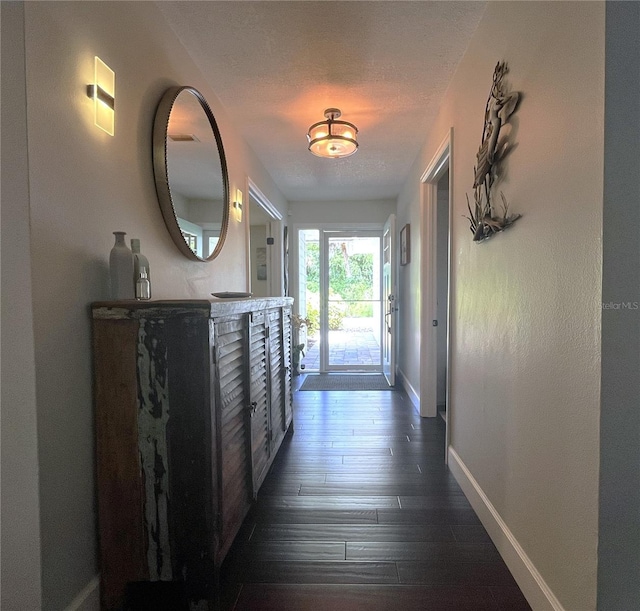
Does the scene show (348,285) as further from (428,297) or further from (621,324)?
(621,324)

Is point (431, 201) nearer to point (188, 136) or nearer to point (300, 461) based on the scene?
point (188, 136)

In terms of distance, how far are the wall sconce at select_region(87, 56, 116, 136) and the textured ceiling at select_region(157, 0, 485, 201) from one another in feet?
2.01

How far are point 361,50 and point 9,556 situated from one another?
2484 millimetres

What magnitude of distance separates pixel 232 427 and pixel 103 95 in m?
1.32

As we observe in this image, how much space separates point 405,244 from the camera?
4.17 meters

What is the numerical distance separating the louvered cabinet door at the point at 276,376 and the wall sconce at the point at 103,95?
1.19 metres

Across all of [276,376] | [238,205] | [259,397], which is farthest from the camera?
[238,205]

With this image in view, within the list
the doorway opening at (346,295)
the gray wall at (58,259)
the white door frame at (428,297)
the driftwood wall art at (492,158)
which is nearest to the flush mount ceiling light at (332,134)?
the white door frame at (428,297)

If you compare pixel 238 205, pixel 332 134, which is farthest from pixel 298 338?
pixel 332 134

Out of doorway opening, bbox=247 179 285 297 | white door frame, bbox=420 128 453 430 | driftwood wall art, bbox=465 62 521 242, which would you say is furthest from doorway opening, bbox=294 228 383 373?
driftwood wall art, bbox=465 62 521 242

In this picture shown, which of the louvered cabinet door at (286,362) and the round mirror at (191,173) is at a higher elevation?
the round mirror at (191,173)

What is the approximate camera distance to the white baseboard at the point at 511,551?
125 cm

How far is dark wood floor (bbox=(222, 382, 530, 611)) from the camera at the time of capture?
139 centimetres
